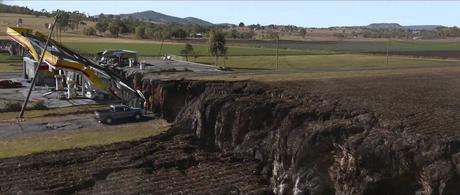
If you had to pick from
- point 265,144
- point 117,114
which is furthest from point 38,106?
point 265,144

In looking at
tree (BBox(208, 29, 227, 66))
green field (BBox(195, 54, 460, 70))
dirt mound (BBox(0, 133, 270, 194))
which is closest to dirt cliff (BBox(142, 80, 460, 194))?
dirt mound (BBox(0, 133, 270, 194))

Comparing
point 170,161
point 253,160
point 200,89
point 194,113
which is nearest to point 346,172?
point 253,160

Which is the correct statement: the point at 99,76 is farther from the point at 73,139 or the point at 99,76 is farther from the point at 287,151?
the point at 287,151

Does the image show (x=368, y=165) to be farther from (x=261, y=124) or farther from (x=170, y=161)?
(x=170, y=161)

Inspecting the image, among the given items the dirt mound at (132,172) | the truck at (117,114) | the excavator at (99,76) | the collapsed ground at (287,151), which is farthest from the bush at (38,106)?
the dirt mound at (132,172)

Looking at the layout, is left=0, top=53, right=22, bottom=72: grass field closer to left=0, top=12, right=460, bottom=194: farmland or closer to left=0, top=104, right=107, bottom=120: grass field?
left=0, top=104, right=107, bottom=120: grass field
